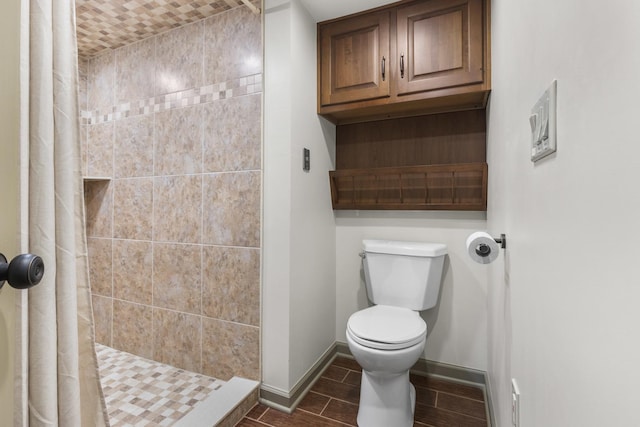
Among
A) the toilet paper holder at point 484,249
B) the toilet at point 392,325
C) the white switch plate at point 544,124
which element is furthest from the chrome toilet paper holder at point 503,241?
the toilet at point 392,325

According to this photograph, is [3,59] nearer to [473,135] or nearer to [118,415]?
[118,415]

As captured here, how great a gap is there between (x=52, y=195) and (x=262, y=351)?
1.34 metres

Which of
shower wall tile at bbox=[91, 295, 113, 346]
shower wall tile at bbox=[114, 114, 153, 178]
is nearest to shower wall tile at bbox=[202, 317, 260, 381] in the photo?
shower wall tile at bbox=[91, 295, 113, 346]

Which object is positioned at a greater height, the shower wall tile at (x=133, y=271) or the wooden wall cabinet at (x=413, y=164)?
the wooden wall cabinet at (x=413, y=164)

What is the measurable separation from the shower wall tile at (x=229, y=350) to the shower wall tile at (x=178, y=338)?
64 mm

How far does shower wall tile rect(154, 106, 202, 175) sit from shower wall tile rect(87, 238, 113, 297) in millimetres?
746

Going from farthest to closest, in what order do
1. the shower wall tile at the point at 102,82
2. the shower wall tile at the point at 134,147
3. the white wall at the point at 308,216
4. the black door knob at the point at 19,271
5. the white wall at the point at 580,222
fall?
1. the shower wall tile at the point at 102,82
2. the shower wall tile at the point at 134,147
3. the white wall at the point at 308,216
4. the black door knob at the point at 19,271
5. the white wall at the point at 580,222

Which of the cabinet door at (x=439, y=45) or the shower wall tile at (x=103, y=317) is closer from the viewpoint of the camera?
the cabinet door at (x=439, y=45)

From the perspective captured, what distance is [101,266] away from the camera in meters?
2.25

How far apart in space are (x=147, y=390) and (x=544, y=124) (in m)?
2.20

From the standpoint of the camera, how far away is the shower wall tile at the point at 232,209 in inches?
67.8

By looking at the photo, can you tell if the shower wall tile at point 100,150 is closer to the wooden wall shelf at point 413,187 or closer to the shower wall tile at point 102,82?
the shower wall tile at point 102,82

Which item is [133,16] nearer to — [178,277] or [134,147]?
[134,147]

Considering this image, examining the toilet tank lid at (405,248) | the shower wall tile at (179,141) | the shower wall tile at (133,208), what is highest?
the shower wall tile at (179,141)
